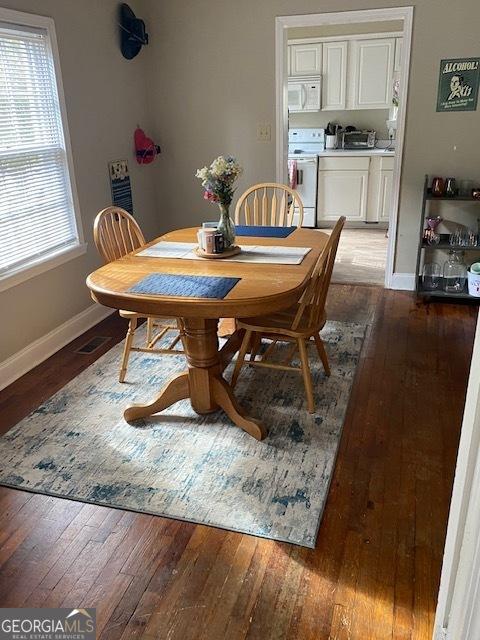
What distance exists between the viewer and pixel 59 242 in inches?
131

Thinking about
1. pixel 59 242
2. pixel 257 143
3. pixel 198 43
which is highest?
pixel 198 43

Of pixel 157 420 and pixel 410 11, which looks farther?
pixel 410 11

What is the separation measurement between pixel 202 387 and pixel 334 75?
495 cm

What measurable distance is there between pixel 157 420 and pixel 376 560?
3.89ft

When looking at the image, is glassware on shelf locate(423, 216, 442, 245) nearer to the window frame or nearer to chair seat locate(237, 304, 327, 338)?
chair seat locate(237, 304, 327, 338)

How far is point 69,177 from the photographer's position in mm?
3344

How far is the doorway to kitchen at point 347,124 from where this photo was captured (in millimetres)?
5809

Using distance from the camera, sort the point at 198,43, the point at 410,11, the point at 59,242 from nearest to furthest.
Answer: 1. the point at 59,242
2. the point at 410,11
3. the point at 198,43

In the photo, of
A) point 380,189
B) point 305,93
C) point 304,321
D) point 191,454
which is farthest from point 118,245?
point 305,93

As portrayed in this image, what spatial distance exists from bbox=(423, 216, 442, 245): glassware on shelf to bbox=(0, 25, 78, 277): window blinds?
8.53 ft

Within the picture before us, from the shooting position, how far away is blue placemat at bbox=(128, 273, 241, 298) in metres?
2.00

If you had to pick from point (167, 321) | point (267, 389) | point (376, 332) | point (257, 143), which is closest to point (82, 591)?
point (267, 389)

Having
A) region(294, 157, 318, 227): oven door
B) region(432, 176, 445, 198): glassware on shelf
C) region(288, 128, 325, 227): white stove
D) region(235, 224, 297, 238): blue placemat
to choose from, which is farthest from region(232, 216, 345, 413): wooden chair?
region(288, 128, 325, 227): white stove

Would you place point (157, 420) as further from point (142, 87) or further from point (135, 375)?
point (142, 87)
